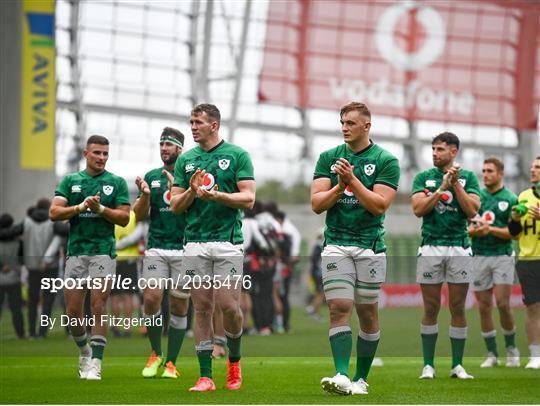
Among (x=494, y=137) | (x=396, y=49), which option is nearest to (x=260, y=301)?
(x=396, y=49)

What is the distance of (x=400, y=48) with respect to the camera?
38125mm

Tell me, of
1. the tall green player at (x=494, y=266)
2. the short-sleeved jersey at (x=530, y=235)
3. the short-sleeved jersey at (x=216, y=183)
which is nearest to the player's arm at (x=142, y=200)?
the short-sleeved jersey at (x=216, y=183)

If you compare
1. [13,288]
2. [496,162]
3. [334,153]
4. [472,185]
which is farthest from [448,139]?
[13,288]

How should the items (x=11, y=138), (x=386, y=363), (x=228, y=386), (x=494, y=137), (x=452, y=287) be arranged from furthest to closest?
1. (x=494, y=137)
2. (x=11, y=138)
3. (x=386, y=363)
4. (x=452, y=287)
5. (x=228, y=386)

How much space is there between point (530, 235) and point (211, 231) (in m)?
3.72

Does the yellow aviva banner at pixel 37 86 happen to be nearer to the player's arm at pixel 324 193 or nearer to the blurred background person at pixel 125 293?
the blurred background person at pixel 125 293

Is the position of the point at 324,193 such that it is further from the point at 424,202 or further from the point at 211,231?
the point at 424,202

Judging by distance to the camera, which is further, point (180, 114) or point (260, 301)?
point (180, 114)

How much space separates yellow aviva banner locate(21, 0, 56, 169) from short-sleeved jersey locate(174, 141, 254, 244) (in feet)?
40.7

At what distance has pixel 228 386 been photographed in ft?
27.1

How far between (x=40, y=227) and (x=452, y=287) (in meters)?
6.22

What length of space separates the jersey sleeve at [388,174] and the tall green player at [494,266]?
10.9 ft

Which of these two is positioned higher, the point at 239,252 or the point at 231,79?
the point at 231,79

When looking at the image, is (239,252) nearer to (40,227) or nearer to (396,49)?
(40,227)
